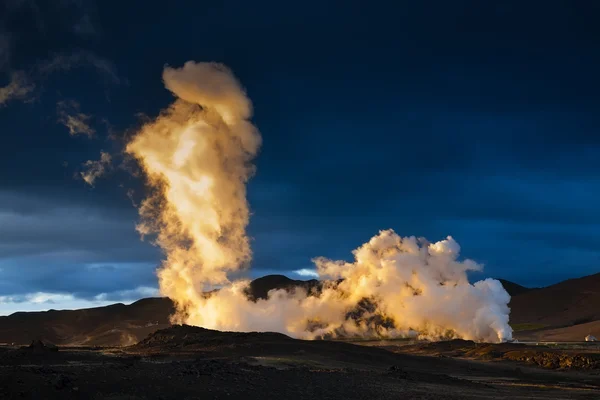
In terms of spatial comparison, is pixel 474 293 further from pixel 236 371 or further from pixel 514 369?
pixel 236 371

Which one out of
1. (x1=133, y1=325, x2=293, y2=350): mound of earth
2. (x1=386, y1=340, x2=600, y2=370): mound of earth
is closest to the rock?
(x1=133, y1=325, x2=293, y2=350): mound of earth

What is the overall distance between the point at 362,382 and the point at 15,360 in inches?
761

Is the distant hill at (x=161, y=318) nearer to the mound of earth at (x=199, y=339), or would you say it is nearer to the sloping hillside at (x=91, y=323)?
the sloping hillside at (x=91, y=323)

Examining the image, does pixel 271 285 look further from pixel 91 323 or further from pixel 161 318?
Answer: pixel 91 323

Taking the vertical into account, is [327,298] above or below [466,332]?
above

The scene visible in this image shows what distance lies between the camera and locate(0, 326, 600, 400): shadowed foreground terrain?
24297 millimetres

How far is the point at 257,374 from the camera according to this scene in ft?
107

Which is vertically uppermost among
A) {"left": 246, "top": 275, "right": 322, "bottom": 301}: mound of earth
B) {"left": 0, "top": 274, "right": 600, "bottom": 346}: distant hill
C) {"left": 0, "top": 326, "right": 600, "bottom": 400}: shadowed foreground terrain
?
{"left": 246, "top": 275, "right": 322, "bottom": 301}: mound of earth

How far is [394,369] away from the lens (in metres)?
45.2

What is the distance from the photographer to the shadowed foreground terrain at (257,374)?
24297 mm

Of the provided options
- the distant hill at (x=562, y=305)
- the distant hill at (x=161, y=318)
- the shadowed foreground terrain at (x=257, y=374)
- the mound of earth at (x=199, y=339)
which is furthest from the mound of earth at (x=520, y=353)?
the distant hill at (x=562, y=305)

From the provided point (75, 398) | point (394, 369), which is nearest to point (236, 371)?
point (75, 398)

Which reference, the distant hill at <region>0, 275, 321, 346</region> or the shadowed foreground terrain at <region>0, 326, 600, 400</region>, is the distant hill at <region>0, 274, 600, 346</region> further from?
the shadowed foreground terrain at <region>0, 326, 600, 400</region>

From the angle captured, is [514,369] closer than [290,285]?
Yes
